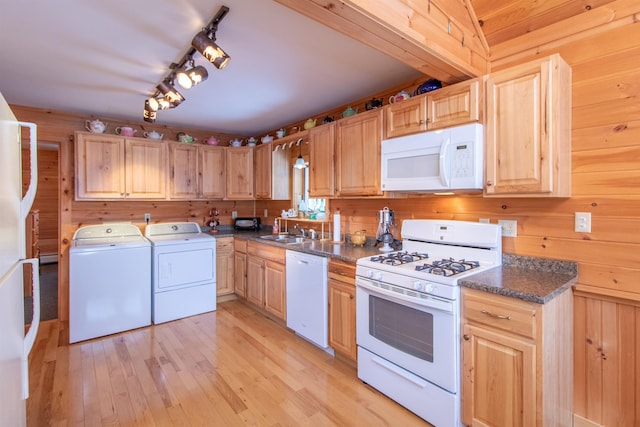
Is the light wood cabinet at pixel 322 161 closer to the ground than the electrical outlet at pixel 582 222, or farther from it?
farther from it

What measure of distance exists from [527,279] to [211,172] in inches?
150

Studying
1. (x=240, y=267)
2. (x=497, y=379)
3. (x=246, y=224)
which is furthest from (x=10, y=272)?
(x=246, y=224)

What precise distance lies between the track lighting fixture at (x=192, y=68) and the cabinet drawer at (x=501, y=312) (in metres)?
2.03

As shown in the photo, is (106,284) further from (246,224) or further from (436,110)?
→ (436,110)

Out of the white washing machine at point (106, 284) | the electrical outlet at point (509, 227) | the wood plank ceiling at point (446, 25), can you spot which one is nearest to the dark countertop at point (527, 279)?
the electrical outlet at point (509, 227)

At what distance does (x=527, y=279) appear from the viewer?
1.80 meters

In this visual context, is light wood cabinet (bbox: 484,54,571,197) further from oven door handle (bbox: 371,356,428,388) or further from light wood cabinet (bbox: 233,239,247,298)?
→ light wood cabinet (bbox: 233,239,247,298)

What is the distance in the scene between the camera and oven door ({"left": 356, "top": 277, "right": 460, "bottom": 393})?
1814mm

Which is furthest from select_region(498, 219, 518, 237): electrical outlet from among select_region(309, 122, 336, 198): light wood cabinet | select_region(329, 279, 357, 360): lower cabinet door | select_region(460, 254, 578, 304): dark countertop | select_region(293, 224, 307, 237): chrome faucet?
select_region(293, 224, 307, 237): chrome faucet

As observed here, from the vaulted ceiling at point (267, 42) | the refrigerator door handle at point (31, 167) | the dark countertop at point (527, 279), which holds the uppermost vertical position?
the vaulted ceiling at point (267, 42)

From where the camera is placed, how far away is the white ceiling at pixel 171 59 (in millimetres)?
1816

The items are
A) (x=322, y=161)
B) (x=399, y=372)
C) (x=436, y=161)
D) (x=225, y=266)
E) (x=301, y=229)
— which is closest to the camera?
(x=399, y=372)

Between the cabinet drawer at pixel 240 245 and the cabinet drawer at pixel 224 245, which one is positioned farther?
the cabinet drawer at pixel 224 245

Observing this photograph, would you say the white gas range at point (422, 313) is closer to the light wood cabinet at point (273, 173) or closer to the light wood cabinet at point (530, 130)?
the light wood cabinet at point (530, 130)
